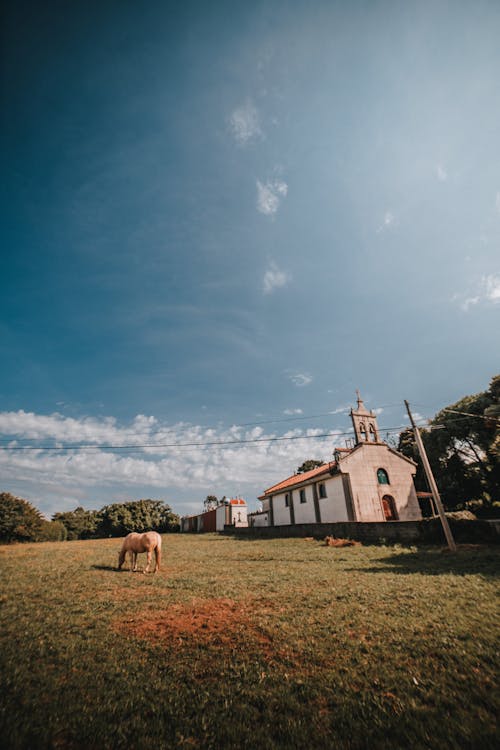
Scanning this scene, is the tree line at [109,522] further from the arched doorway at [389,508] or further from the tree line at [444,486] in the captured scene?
the arched doorway at [389,508]

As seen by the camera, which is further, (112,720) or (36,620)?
(36,620)

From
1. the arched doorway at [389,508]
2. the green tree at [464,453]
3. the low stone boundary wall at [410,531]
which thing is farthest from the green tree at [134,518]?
the green tree at [464,453]

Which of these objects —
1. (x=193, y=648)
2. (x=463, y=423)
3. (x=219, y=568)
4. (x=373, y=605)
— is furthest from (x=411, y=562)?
(x=463, y=423)

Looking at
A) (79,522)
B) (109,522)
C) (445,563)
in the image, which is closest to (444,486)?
(445,563)

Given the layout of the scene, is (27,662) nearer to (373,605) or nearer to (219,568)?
(373,605)

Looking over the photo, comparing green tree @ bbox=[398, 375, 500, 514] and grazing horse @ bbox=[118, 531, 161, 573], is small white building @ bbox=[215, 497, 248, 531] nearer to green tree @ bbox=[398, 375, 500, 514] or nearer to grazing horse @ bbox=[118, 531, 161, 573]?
green tree @ bbox=[398, 375, 500, 514]

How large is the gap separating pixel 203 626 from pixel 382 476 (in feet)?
101

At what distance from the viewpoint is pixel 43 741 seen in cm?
355

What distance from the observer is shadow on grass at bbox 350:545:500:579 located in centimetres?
1165

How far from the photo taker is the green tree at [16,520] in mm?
34572

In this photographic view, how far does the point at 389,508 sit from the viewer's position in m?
32.2

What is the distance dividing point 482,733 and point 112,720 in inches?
181

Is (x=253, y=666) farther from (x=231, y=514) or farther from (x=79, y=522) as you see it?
(x=79, y=522)

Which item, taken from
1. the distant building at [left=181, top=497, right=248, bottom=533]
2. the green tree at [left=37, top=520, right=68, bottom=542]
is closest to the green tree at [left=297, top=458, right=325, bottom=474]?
the distant building at [left=181, top=497, right=248, bottom=533]
